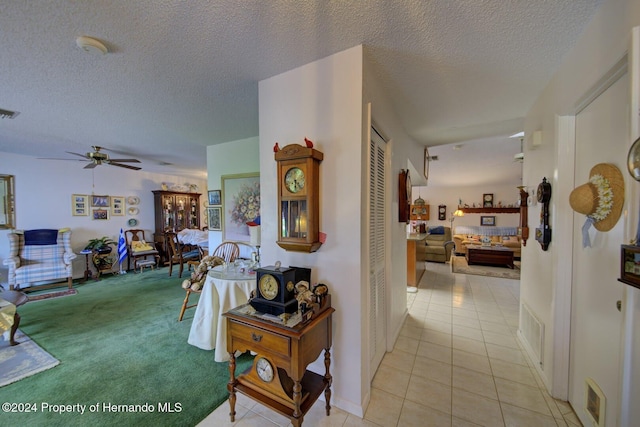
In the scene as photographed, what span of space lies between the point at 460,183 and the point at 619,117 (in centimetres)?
784

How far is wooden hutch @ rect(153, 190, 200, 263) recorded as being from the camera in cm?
583

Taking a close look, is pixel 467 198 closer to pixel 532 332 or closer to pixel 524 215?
pixel 524 215

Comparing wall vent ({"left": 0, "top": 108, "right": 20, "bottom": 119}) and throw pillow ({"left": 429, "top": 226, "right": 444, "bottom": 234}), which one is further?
throw pillow ({"left": 429, "top": 226, "right": 444, "bottom": 234})

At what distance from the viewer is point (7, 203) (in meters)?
4.10

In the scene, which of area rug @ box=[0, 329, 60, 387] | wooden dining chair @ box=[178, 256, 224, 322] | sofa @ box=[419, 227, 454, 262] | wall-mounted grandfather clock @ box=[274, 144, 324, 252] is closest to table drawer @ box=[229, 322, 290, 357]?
wall-mounted grandfather clock @ box=[274, 144, 324, 252]

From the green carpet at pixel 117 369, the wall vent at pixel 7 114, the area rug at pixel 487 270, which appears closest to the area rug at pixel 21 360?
the green carpet at pixel 117 369

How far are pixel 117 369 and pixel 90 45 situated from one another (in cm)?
247

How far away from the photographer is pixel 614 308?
1.21 meters

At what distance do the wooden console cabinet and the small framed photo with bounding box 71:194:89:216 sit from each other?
18.3 feet

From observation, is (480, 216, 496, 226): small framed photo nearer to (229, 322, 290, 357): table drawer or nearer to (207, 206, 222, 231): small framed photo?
(207, 206, 222, 231): small framed photo

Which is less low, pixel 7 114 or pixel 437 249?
pixel 7 114

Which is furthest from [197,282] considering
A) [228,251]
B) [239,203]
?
[239,203]

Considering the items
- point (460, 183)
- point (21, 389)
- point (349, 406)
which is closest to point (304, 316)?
point (349, 406)

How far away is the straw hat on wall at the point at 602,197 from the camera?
1156 mm
